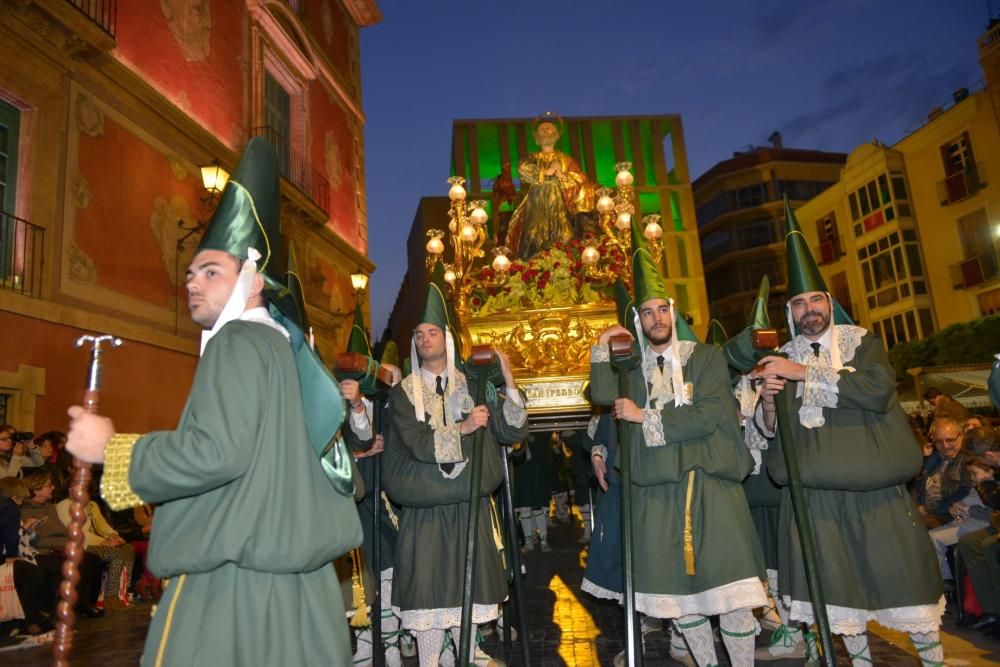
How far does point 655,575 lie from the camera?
334 cm

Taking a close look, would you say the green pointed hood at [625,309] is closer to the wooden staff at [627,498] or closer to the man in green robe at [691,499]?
the man in green robe at [691,499]

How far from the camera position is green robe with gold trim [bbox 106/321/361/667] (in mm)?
1803

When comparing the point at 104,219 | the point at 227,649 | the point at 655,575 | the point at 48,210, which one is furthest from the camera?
the point at 104,219

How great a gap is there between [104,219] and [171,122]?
84.7 inches

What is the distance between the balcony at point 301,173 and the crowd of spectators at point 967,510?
37.0 feet

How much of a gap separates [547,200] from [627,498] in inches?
209

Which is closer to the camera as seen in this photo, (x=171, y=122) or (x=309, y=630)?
(x=309, y=630)

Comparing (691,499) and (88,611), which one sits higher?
(691,499)

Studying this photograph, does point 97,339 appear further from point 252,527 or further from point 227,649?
point 227,649

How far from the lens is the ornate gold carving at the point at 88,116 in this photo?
8164 millimetres

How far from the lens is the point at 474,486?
350 centimetres

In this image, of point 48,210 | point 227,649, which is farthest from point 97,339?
point 48,210

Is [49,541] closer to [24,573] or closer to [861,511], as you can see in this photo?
[24,573]

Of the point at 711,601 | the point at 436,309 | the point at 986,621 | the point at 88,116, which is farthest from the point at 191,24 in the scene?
the point at 986,621
